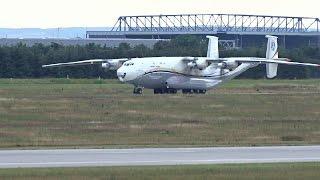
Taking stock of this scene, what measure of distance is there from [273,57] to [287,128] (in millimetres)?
43991

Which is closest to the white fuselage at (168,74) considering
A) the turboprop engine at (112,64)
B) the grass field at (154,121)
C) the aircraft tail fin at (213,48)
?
the aircraft tail fin at (213,48)

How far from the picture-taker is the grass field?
32.3 metres

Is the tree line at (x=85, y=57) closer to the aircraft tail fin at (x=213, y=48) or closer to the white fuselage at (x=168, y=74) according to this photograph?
the aircraft tail fin at (x=213, y=48)

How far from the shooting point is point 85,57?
114m

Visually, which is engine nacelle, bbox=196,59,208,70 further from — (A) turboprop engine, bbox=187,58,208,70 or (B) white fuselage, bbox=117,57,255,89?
(B) white fuselage, bbox=117,57,255,89

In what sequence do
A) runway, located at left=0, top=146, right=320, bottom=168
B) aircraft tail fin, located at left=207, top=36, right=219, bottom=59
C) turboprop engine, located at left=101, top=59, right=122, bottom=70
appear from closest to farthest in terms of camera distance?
runway, located at left=0, top=146, right=320, bottom=168
turboprop engine, located at left=101, top=59, right=122, bottom=70
aircraft tail fin, located at left=207, top=36, right=219, bottom=59

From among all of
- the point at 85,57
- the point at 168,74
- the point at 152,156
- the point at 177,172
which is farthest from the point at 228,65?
the point at 177,172

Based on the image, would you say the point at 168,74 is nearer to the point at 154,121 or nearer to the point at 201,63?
the point at 201,63

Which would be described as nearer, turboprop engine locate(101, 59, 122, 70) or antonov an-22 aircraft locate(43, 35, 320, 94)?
antonov an-22 aircraft locate(43, 35, 320, 94)

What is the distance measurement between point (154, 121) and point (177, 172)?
20.8 m

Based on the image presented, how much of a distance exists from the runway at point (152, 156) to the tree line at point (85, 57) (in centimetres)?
7564

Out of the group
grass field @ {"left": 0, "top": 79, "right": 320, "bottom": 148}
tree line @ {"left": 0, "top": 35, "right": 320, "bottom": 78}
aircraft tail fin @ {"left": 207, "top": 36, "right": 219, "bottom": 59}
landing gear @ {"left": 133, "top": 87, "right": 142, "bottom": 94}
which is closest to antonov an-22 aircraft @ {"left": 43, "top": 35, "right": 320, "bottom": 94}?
landing gear @ {"left": 133, "top": 87, "right": 142, "bottom": 94}

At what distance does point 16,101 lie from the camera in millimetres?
53312

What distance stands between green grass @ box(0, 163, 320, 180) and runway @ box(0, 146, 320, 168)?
1229mm
